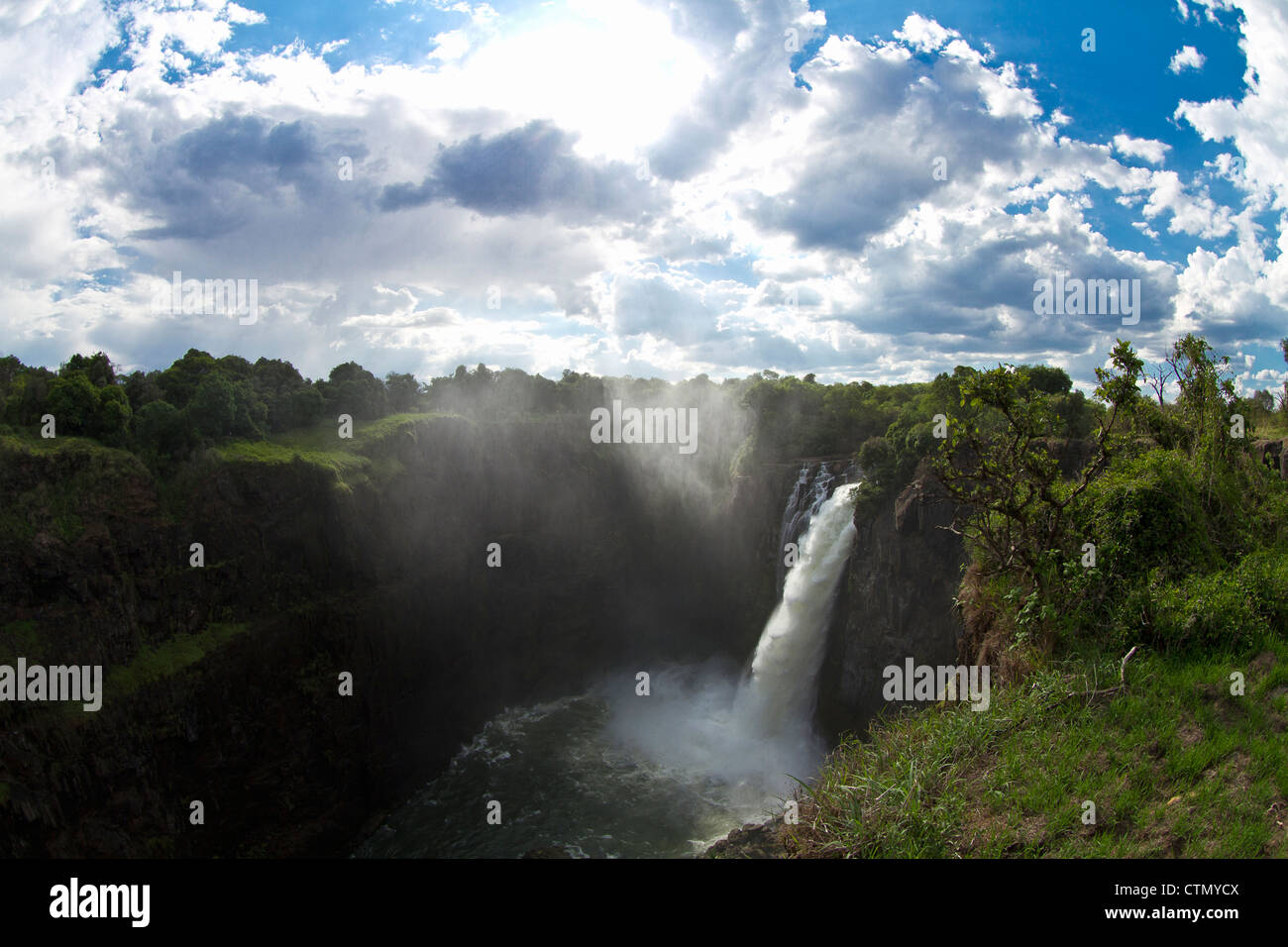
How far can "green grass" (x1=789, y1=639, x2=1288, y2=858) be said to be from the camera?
19.7 feet

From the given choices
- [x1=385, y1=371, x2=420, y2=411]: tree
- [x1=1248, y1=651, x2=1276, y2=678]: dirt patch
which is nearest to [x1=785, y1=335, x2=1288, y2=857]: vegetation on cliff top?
[x1=1248, y1=651, x2=1276, y2=678]: dirt patch

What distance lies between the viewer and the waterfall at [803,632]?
1003 inches

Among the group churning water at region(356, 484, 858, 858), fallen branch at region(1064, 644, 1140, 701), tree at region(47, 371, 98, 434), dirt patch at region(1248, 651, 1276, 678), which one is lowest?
churning water at region(356, 484, 858, 858)

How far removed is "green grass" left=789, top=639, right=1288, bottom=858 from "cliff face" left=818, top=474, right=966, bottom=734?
13391 millimetres

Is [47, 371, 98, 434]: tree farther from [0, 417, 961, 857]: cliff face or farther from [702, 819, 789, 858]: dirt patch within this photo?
[702, 819, 789, 858]: dirt patch

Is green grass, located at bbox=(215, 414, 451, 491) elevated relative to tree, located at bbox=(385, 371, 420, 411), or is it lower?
lower

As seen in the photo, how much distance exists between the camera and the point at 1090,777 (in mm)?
6766

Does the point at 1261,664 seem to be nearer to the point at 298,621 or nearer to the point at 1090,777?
the point at 1090,777

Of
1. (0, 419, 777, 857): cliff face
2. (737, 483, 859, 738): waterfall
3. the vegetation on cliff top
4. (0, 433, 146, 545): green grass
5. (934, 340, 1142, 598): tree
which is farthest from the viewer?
(737, 483, 859, 738): waterfall

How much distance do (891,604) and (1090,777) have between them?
16702 mm

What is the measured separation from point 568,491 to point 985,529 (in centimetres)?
2812

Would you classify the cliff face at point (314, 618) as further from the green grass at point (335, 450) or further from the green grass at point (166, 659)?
the green grass at point (335, 450)
